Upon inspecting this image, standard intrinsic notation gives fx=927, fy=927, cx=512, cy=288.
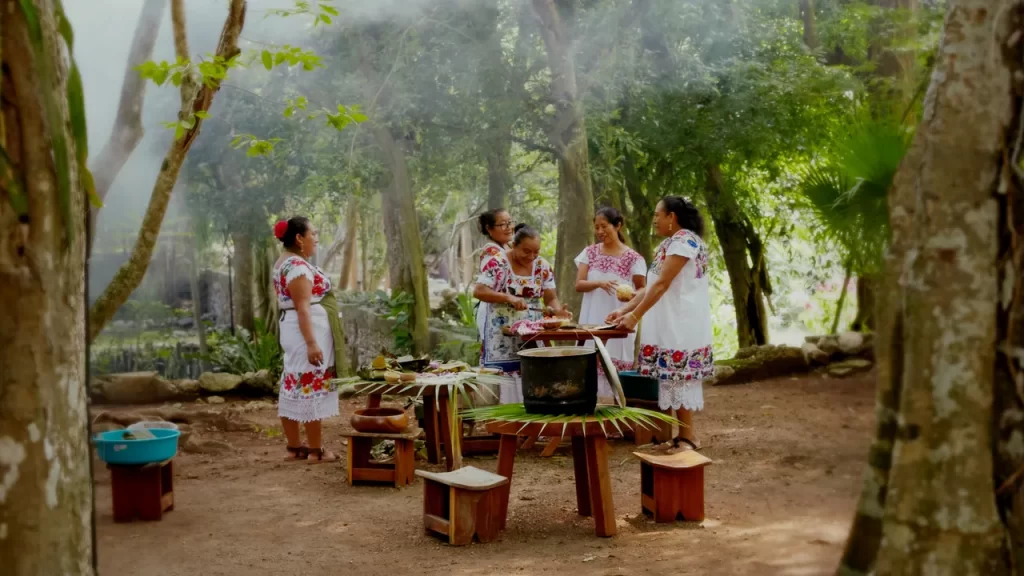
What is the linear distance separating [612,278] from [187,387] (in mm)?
4365

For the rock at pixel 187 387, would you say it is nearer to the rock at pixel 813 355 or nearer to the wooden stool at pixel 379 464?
the wooden stool at pixel 379 464

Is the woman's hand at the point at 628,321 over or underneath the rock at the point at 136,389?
over

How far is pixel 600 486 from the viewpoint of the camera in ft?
12.3

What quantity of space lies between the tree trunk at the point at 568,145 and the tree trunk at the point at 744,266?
220 cm

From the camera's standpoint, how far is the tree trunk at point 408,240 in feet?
27.6

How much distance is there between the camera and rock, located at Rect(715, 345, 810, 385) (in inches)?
315

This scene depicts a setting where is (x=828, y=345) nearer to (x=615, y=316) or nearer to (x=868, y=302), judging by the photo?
(x=868, y=302)

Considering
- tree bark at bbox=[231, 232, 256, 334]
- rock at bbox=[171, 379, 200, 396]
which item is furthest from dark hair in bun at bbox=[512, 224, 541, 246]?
tree bark at bbox=[231, 232, 256, 334]

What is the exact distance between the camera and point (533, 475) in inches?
197

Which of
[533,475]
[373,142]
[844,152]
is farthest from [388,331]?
[844,152]

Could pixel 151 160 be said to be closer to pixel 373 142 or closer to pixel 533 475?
pixel 373 142

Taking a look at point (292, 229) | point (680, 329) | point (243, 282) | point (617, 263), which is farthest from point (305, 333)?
point (243, 282)

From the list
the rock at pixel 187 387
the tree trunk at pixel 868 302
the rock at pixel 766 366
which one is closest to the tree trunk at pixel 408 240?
the rock at pixel 187 387

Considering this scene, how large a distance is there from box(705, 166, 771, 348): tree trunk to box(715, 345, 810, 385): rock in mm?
1637
